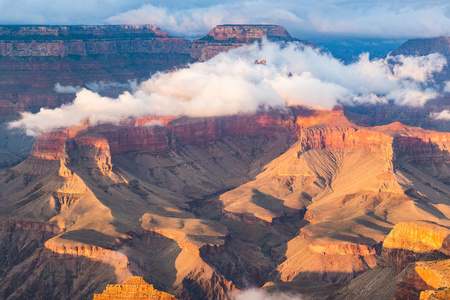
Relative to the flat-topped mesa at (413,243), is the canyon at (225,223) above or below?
below

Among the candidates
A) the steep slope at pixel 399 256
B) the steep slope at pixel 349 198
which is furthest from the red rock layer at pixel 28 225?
the steep slope at pixel 399 256

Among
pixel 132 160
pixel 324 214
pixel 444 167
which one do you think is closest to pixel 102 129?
pixel 132 160

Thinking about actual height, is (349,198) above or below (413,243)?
below

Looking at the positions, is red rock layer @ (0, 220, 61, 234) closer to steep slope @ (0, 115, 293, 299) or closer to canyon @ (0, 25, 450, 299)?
canyon @ (0, 25, 450, 299)

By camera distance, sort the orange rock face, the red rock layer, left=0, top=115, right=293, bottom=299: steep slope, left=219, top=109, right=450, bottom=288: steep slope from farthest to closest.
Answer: the red rock layer
left=219, top=109, right=450, bottom=288: steep slope
left=0, top=115, right=293, bottom=299: steep slope
the orange rock face

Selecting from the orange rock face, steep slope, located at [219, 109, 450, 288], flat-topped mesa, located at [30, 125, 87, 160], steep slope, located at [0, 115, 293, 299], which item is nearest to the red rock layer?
steep slope, located at [0, 115, 293, 299]

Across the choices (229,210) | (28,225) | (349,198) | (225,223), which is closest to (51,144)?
(28,225)

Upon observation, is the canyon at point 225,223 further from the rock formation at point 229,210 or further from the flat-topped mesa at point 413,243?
the rock formation at point 229,210

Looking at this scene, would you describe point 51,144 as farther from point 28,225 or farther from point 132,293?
point 132,293

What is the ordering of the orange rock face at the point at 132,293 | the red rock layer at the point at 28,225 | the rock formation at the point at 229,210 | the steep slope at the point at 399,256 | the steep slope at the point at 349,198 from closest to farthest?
the orange rock face at the point at 132,293
the steep slope at the point at 399,256
the rock formation at the point at 229,210
the steep slope at the point at 349,198
the red rock layer at the point at 28,225

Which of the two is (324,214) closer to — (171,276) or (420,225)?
(171,276)

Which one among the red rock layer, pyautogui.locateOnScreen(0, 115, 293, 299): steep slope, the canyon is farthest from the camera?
the red rock layer

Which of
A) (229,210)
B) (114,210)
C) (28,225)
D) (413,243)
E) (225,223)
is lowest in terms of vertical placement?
(225,223)
